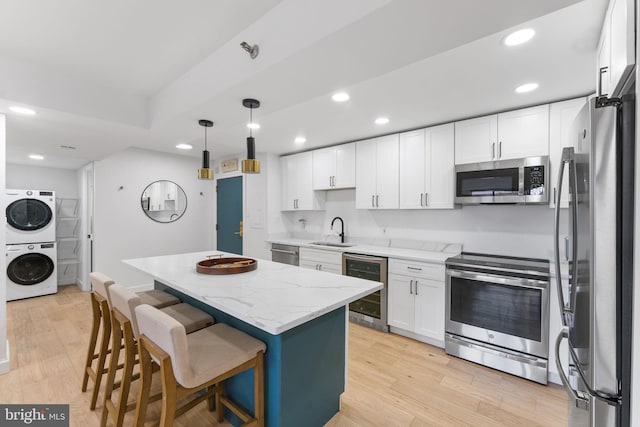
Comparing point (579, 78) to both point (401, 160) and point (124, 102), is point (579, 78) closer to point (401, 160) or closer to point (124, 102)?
point (401, 160)

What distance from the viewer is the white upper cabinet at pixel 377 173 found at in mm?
3474

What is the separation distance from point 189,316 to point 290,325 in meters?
1.06

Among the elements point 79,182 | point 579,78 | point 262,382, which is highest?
point 579,78

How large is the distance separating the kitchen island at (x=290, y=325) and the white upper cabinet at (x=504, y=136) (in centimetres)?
186

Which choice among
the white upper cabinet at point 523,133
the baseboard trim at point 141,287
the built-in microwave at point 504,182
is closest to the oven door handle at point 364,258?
the built-in microwave at point 504,182

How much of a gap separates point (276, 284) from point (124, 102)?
90.8 inches

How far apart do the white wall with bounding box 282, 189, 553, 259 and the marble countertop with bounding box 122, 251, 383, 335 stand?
5.83 ft

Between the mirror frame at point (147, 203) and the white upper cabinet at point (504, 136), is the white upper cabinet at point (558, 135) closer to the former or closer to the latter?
the white upper cabinet at point (504, 136)

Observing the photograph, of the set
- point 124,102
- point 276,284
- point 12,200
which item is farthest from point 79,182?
point 276,284

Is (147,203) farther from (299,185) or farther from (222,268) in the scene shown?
(222,268)

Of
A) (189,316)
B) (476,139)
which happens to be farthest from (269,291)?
(476,139)

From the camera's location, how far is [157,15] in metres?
1.63

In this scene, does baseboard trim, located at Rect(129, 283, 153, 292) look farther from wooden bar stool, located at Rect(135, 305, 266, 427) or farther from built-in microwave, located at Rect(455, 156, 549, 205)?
built-in microwave, located at Rect(455, 156, 549, 205)

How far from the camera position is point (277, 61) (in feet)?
5.20
